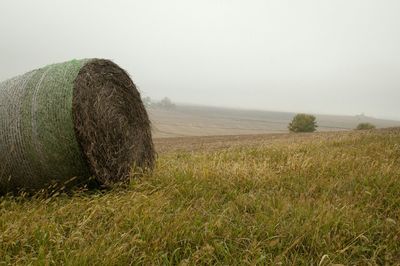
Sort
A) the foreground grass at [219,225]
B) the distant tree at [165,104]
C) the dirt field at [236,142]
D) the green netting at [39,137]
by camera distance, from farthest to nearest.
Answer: the distant tree at [165,104] < the dirt field at [236,142] < the green netting at [39,137] < the foreground grass at [219,225]

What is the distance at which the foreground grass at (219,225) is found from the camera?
132 inches

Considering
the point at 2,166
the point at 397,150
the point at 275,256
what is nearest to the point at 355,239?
the point at 275,256

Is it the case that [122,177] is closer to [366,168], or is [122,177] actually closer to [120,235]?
[120,235]

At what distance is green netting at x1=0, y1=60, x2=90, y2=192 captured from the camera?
5.09 meters

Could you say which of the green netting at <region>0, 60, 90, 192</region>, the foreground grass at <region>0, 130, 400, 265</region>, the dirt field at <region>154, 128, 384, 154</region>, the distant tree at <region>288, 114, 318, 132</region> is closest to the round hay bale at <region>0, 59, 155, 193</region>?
the green netting at <region>0, 60, 90, 192</region>

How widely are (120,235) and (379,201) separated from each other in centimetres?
364

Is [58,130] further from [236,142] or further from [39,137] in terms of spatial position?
[236,142]

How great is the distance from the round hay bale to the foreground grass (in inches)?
16.3

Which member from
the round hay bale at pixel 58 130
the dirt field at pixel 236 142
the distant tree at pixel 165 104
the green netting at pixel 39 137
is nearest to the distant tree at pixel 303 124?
the dirt field at pixel 236 142

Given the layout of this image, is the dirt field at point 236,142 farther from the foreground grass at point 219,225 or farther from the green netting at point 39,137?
the green netting at point 39,137

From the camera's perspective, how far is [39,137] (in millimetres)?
5066

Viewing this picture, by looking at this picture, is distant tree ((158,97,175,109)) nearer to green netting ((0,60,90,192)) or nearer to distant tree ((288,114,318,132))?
distant tree ((288,114,318,132))

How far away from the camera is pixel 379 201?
493 cm

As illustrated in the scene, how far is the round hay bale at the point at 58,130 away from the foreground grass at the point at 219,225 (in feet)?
1.36
